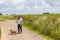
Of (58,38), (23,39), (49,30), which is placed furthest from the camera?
(49,30)

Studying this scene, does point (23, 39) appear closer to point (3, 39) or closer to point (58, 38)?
point (3, 39)

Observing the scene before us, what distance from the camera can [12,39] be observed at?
18578 mm

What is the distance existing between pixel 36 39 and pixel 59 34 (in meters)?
1.94

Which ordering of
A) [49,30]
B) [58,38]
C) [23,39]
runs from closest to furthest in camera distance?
[58,38]
[23,39]
[49,30]

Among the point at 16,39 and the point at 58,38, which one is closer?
the point at 58,38

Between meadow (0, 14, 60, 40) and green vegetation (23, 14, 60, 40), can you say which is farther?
meadow (0, 14, 60, 40)

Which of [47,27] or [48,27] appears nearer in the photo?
[48,27]

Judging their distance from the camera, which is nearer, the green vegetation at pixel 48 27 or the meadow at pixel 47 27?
the green vegetation at pixel 48 27

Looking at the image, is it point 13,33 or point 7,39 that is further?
point 13,33

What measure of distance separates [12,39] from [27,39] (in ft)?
4.44

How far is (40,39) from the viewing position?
59.1 feet

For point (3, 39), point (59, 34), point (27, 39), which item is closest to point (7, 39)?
point (3, 39)

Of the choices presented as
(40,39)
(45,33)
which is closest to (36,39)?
(40,39)

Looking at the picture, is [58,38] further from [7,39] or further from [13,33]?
Answer: [13,33]
